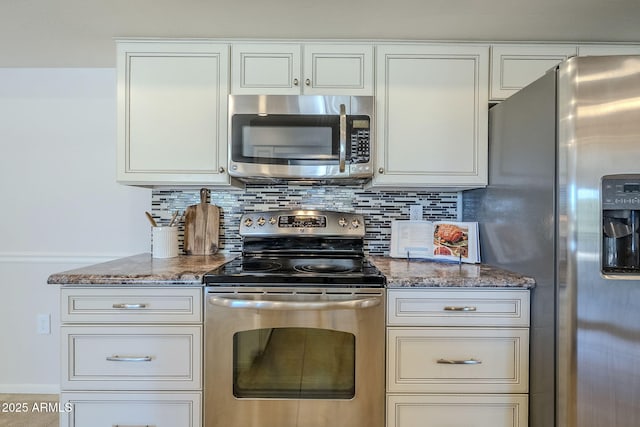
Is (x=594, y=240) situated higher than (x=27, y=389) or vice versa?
(x=594, y=240)

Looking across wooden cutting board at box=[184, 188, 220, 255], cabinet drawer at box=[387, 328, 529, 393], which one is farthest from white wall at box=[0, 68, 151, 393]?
cabinet drawer at box=[387, 328, 529, 393]

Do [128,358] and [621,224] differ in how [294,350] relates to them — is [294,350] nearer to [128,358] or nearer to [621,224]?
[128,358]

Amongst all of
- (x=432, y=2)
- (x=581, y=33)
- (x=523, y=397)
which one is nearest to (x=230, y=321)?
(x=523, y=397)

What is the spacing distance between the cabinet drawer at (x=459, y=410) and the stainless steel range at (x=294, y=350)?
0.28 feet

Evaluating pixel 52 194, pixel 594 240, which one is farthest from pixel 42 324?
pixel 594 240

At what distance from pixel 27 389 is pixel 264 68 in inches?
98.3

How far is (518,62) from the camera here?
175 cm

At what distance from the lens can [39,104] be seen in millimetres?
2174

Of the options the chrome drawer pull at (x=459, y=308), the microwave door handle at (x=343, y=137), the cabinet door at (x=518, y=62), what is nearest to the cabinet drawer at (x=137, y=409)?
the chrome drawer pull at (x=459, y=308)

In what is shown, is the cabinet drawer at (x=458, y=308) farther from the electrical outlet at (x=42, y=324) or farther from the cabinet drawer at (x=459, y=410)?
the electrical outlet at (x=42, y=324)


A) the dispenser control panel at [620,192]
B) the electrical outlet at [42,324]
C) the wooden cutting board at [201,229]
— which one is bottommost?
the electrical outlet at [42,324]

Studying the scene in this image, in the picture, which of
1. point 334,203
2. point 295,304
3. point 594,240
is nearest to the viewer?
point 594,240

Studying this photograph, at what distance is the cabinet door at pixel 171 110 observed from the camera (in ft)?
5.71

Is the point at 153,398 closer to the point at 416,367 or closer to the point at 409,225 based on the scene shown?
the point at 416,367
